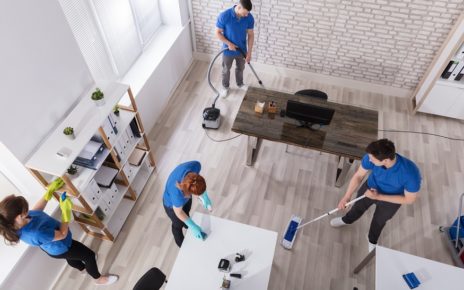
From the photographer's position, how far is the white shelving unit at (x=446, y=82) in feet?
13.2

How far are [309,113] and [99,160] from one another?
211cm

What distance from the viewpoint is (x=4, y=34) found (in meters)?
2.25

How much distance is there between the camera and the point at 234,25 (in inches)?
162

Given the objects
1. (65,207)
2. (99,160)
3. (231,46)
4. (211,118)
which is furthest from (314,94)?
(65,207)

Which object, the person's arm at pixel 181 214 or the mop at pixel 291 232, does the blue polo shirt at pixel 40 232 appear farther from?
the mop at pixel 291 232

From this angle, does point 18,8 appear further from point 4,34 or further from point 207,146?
point 207,146

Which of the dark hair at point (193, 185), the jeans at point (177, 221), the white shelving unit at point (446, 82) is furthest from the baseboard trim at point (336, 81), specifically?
the dark hair at point (193, 185)

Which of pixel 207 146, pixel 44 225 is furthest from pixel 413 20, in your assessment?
pixel 44 225

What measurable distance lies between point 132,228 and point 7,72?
6.52 feet

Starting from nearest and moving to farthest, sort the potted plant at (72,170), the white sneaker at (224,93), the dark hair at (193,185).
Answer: the dark hair at (193,185) < the potted plant at (72,170) < the white sneaker at (224,93)

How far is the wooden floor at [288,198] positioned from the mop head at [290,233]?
9 cm

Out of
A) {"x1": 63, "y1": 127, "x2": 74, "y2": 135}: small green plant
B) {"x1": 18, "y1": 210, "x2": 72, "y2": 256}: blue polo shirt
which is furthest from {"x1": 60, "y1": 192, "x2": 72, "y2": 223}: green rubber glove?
{"x1": 63, "y1": 127, "x2": 74, "y2": 135}: small green plant

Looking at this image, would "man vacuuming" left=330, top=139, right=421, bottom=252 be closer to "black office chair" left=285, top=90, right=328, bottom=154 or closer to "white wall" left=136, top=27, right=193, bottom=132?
"black office chair" left=285, top=90, right=328, bottom=154

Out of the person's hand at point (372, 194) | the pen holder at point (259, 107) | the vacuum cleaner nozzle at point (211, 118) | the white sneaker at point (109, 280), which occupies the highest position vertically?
the person's hand at point (372, 194)
